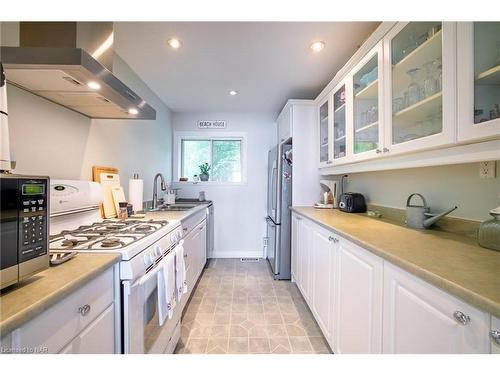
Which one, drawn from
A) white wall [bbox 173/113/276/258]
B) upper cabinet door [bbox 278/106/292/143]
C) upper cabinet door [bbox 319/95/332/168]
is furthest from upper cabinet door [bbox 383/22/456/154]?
white wall [bbox 173/113/276/258]

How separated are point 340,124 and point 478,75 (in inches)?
54.0

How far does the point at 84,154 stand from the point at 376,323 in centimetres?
217

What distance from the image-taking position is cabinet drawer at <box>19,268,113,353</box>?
0.59m

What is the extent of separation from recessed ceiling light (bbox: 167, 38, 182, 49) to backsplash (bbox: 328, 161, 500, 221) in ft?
Answer: 6.92

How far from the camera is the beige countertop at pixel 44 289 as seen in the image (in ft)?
1.72

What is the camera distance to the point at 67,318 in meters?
0.69

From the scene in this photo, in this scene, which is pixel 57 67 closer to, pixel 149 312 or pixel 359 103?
pixel 149 312

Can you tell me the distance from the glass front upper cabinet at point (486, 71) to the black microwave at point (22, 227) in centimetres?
163

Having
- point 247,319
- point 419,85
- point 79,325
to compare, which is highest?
point 419,85

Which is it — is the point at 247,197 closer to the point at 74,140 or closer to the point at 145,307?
the point at 74,140

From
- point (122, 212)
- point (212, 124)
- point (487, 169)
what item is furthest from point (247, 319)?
point (212, 124)

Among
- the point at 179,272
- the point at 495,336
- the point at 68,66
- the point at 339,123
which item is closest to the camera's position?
the point at 495,336

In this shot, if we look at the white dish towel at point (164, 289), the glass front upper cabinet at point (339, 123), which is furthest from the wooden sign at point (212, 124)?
the white dish towel at point (164, 289)
